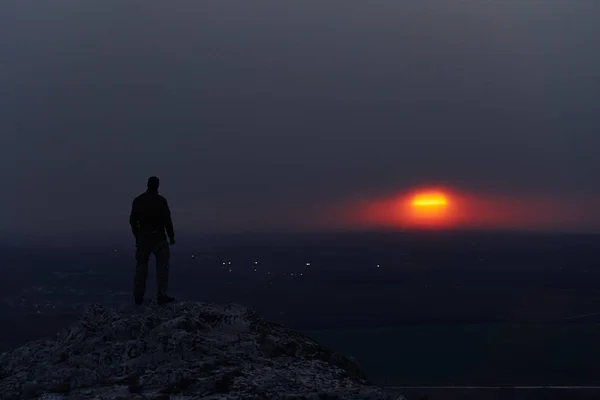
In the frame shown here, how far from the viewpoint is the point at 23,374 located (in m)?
8.02

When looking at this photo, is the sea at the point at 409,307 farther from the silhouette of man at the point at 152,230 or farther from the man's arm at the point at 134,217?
the man's arm at the point at 134,217

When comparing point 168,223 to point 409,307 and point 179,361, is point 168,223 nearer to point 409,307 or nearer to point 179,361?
point 179,361

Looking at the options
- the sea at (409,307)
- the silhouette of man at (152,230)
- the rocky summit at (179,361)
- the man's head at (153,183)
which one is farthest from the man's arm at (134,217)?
the sea at (409,307)

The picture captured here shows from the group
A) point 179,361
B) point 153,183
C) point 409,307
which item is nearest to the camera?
point 179,361

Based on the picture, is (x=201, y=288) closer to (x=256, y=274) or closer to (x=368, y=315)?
(x=256, y=274)

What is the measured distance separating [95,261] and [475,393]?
579 ft

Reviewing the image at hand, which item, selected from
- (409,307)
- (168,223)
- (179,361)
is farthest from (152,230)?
(409,307)

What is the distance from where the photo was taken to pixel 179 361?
744cm

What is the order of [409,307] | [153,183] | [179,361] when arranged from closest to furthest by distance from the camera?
[179,361] < [153,183] < [409,307]

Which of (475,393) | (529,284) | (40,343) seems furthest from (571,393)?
(529,284)

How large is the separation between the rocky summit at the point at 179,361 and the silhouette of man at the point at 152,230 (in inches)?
23.9

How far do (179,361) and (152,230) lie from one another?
10.8ft

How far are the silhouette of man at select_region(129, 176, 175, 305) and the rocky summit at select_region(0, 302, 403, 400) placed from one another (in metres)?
0.61

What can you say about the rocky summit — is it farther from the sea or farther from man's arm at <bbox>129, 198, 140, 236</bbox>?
the sea
